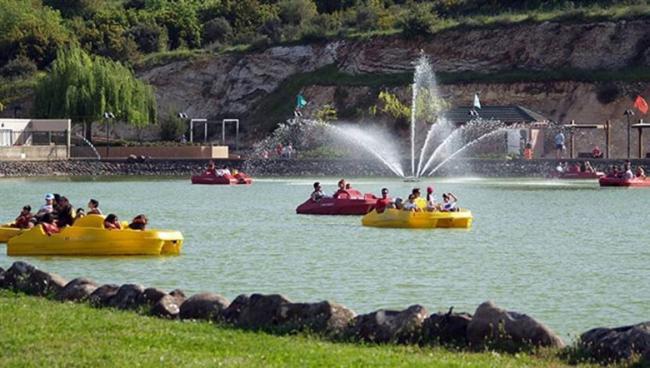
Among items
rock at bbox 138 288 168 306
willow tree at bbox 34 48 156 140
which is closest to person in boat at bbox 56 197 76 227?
rock at bbox 138 288 168 306

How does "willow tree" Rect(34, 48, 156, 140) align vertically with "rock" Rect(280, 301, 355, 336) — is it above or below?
above

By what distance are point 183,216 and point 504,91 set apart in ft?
191

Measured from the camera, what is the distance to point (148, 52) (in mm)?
133625

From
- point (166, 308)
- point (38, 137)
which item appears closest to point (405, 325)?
point (166, 308)

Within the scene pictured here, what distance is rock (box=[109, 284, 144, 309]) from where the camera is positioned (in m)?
22.7

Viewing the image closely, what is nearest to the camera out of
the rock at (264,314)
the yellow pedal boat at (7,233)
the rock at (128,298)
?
the rock at (264,314)

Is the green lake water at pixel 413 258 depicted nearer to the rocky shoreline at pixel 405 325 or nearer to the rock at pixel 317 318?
the rocky shoreline at pixel 405 325

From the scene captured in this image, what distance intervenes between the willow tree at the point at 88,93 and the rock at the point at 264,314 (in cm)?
8553

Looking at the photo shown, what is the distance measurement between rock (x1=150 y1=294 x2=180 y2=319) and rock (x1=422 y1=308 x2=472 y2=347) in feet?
14.0

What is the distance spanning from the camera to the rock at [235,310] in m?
21.0

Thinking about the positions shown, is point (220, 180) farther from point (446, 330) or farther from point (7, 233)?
point (446, 330)

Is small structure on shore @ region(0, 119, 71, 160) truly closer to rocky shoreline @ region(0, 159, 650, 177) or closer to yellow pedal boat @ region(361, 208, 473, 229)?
rocky shoreline @ region(0, 159, 650, 177)

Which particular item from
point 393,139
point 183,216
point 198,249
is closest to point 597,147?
→ point 393,139

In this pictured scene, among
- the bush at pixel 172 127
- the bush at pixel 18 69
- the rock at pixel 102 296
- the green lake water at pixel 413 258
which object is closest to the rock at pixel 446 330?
the green lake water at pixel 413 258
